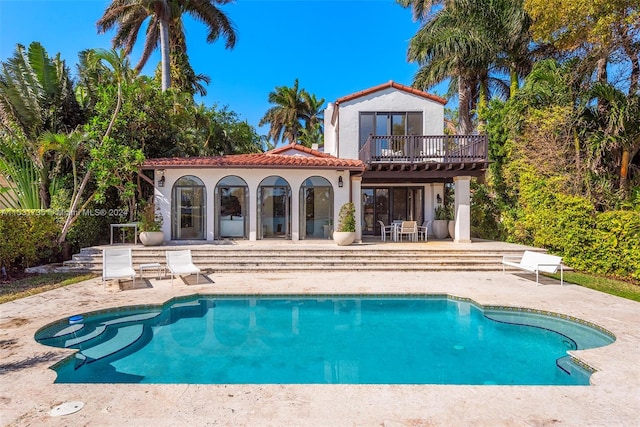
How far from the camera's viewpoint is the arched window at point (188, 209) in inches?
600

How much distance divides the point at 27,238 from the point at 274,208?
9088mm

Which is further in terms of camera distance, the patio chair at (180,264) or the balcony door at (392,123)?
the balcony door at (392,123)

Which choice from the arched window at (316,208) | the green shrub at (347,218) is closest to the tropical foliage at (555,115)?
the green shrub at (347,218)

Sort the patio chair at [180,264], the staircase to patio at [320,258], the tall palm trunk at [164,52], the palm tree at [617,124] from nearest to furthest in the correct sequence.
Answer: the patio chair at [180,264], the staircase to patio at [320,258], the palm tree at [617,124], the tall palm trunk at [164,52]

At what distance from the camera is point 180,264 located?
423 inches

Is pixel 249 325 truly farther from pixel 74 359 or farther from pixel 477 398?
pixel 477 398

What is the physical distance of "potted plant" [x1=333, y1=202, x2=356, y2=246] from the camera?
13.9 m

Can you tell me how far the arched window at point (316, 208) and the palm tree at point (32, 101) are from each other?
37.0 feet

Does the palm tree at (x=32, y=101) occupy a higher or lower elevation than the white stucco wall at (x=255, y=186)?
higher

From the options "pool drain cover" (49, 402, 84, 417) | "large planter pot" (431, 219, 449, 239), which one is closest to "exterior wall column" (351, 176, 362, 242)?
"large planter pot" (431, 219, 449, 239)

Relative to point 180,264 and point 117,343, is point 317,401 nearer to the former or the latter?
point 117,343

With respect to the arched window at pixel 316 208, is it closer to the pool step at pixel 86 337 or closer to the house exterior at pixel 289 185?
the house exterior at pixel 289 185

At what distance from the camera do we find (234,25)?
931 inches

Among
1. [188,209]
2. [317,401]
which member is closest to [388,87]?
[188,209]
